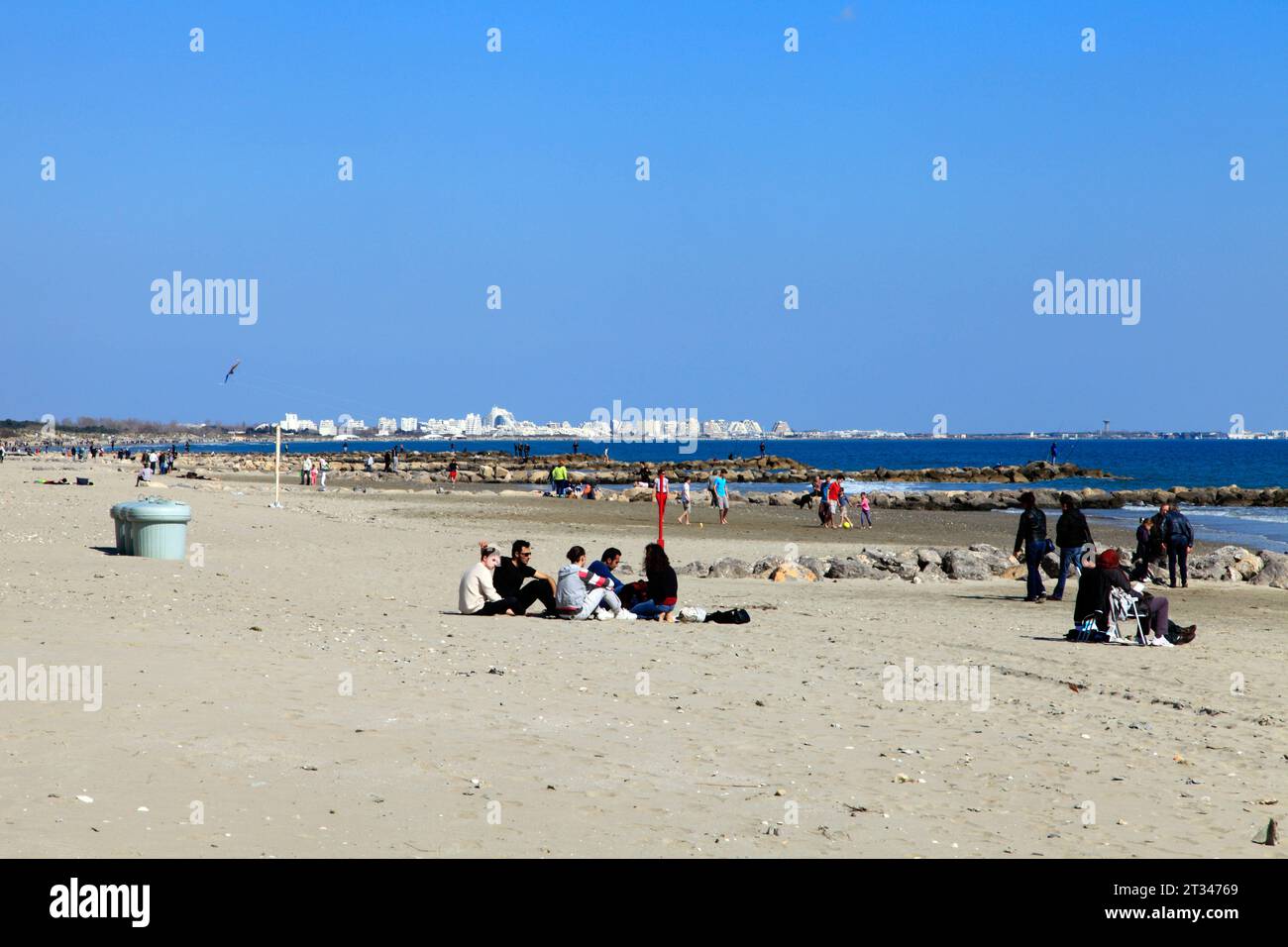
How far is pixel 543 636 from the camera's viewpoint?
1251 centimetres

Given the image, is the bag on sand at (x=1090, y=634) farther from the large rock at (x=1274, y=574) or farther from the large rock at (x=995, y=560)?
the large rock at (x=1274, y=574)

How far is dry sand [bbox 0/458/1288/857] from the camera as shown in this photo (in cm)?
609

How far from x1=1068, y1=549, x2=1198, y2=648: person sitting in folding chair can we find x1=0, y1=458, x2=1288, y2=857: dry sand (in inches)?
13.1

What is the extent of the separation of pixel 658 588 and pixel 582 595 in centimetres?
87

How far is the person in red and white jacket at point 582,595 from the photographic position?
14102mm

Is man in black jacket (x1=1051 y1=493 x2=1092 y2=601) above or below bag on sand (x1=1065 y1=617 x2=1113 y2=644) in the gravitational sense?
above

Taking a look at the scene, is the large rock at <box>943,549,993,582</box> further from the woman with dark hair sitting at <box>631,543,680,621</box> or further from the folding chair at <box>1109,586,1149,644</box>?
the woman with dark hair sitting at <box>631,543,680,621</box>

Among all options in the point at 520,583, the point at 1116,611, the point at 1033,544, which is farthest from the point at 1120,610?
the point at 520,583

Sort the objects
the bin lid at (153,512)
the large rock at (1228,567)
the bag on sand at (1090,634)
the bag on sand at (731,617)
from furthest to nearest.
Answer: the large rock at (1228,567), the bin lid at (153,512), the bag on sand at (731,617), the bag on sand at (1090,634)

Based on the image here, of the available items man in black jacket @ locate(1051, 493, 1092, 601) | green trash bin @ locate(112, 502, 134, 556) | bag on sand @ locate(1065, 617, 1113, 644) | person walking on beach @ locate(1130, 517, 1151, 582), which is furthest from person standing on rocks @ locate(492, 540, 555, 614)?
person walking on beach @ locate(1130, 517, 1151, 582)

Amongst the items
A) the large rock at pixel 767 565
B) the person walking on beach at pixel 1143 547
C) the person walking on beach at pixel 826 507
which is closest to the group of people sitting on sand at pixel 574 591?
the large rock at pixel 767 565

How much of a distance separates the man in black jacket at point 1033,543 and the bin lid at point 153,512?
1184 cm
